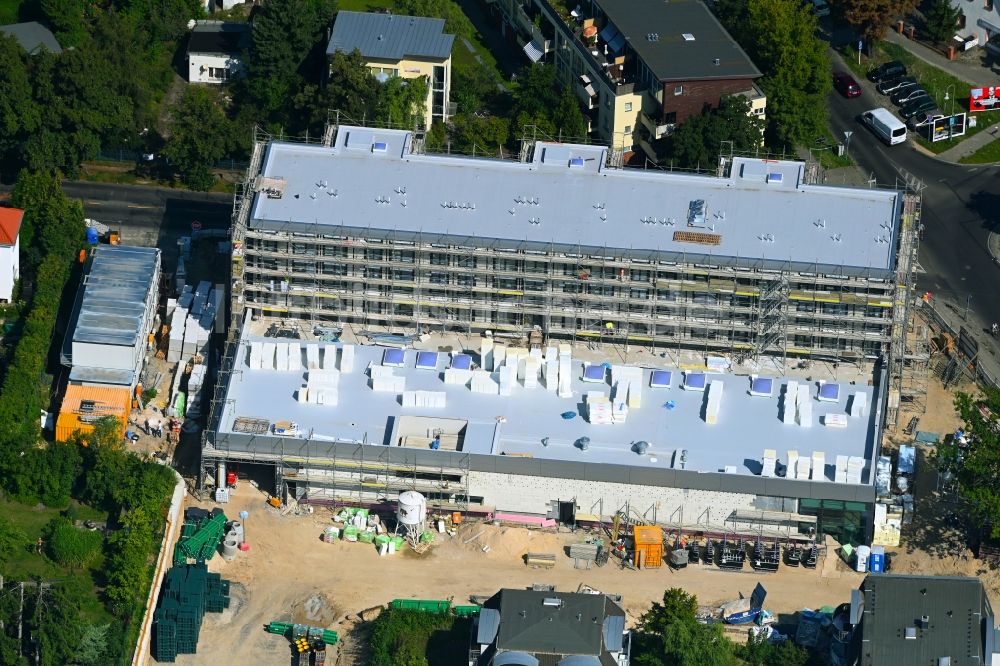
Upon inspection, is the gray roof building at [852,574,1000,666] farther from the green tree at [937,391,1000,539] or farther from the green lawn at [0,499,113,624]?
the green lawn at [0,499,113,624]

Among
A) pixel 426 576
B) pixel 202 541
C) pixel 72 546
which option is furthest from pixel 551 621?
pixel 72 546

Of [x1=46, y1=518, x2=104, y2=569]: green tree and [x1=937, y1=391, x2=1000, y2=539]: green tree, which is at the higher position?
[x1=937, y1=391, x2=1000, y2=539]: green tree

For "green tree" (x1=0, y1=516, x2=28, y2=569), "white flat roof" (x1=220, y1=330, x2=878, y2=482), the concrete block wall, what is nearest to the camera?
"green tree" (x1=0, y1=516, x2=28, y2=569)

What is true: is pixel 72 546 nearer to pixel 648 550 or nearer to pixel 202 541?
pixel 202 541

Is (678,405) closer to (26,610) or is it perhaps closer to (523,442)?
(523,442)

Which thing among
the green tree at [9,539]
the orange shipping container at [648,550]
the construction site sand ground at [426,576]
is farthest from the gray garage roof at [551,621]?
the green tree at [9,539]

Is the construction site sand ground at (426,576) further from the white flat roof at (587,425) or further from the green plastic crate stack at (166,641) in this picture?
the white flat roof at (587,425)

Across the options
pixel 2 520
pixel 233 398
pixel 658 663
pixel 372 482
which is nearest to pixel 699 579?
pixel 658 663

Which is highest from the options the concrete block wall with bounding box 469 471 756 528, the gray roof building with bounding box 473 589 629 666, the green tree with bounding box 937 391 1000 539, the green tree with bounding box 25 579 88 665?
the green tree with bounding box 937 391 1000 539

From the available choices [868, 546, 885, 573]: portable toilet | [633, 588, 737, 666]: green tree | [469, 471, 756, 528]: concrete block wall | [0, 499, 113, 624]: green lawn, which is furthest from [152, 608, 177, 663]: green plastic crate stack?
[868, 546, 885, 573]: portable toilet
